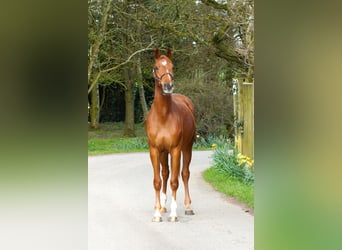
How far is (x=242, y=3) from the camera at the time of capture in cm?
411

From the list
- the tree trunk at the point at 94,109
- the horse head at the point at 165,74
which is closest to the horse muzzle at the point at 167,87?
the horse head at the point at 165,74

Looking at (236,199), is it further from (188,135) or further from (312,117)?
(312,117)

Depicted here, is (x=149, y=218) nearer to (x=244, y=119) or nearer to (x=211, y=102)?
(x=244, y=119)

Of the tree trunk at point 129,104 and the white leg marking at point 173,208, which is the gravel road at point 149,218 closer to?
the white leg marking at point 173,208

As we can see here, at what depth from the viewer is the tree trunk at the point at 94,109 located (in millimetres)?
5750

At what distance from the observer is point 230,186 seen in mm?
3785

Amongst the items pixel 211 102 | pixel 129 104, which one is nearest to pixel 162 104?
pixel 211 102

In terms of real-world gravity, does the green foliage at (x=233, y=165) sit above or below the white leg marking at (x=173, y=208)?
above

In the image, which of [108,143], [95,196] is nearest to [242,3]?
[95,196]

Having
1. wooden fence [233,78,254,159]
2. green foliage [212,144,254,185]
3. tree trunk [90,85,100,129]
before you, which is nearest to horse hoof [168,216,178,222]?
green foliage [212,144,254,185]

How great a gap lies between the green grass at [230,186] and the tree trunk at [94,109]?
1.86 metres

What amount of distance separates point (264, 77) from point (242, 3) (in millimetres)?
3330

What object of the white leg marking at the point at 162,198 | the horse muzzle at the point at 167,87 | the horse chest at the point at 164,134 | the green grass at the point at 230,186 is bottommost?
the green grass at the point at 230,186

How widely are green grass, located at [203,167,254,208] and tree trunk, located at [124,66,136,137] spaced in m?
1.55
